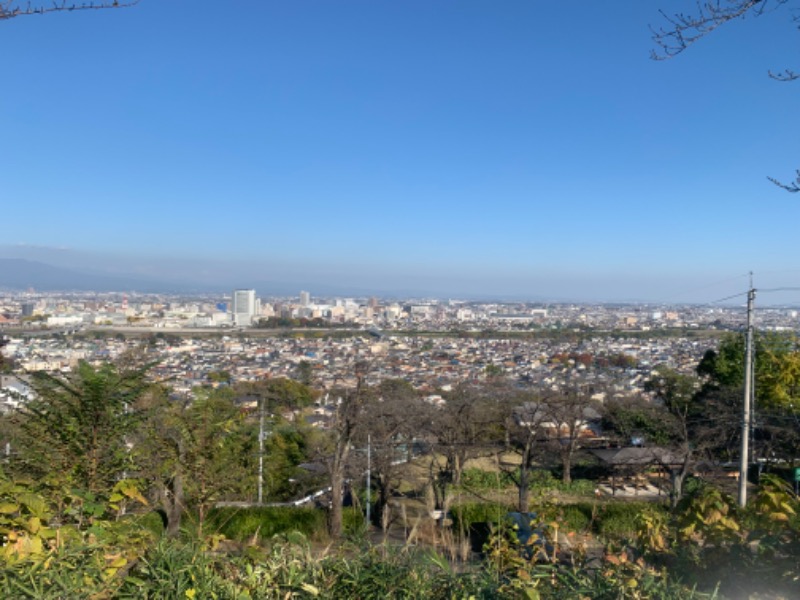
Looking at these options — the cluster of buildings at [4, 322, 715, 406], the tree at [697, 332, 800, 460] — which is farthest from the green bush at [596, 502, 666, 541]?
the cluster of buildings at [4, 322, 715, 406]

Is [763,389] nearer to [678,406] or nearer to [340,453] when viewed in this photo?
[678,406]

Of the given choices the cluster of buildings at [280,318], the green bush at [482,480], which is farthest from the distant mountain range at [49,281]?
the green bush at [482,480]

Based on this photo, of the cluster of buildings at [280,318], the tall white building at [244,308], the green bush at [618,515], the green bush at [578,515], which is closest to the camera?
the green bush at [618,515]

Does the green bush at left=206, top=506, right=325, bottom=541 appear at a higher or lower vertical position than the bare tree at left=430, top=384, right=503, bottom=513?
lower

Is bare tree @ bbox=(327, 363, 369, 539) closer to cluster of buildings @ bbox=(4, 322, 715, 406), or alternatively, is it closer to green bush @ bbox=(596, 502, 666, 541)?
green bush @ bbox=(596, 502, 666, 541)

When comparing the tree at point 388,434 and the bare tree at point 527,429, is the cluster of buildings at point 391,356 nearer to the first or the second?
the bare tree at point 527,429

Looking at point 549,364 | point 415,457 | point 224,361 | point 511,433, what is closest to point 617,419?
point 511,433

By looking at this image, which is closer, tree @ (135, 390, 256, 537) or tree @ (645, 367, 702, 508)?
tree @ (135, 390, 256, 537)
